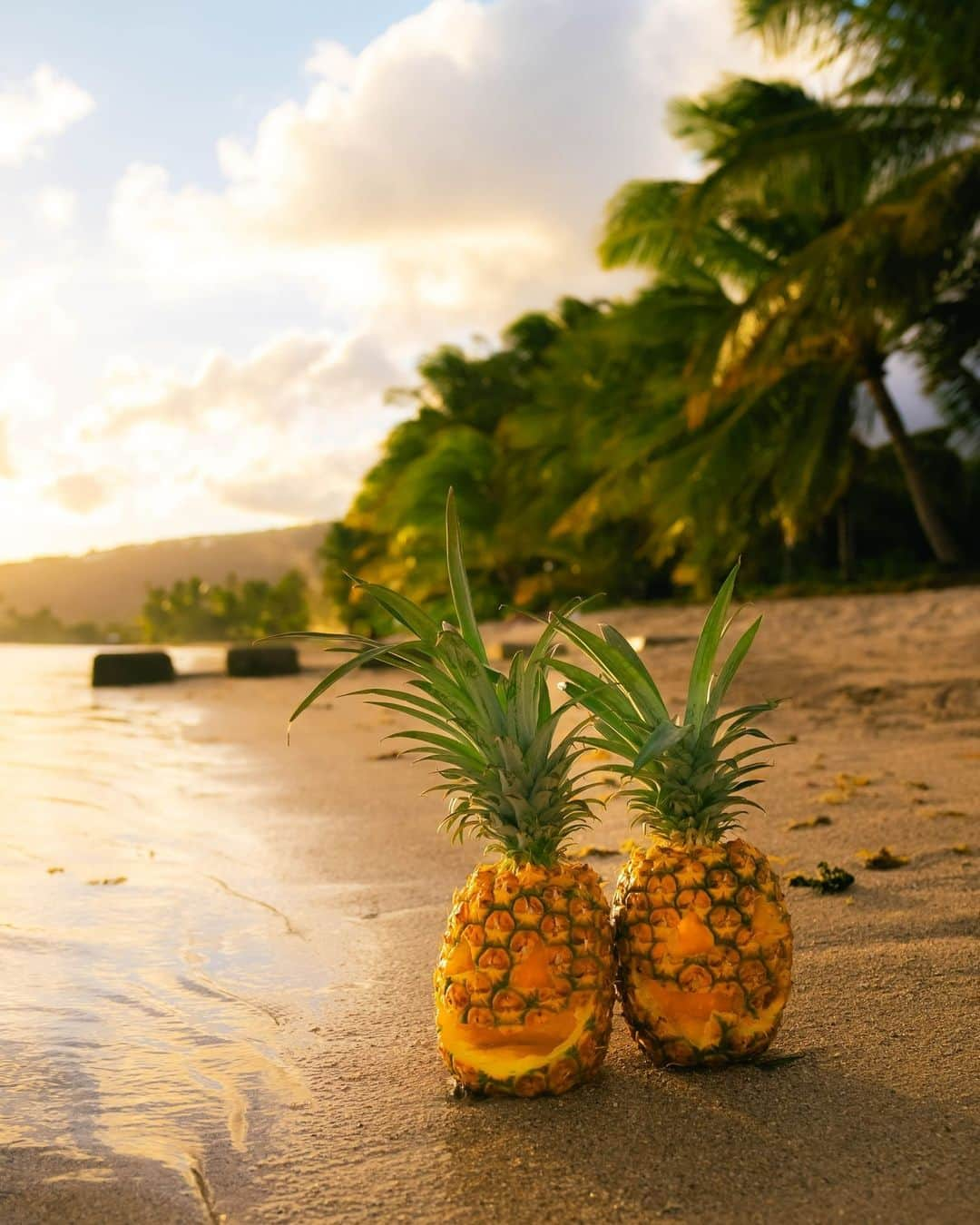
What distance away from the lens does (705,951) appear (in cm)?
212

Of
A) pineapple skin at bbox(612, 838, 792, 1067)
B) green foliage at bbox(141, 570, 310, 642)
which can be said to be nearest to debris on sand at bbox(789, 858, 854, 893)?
pineapple skin at bbox(612, 838, 792, 1067)

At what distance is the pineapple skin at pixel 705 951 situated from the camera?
212 cm

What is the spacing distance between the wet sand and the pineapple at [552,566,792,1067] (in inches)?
5.3

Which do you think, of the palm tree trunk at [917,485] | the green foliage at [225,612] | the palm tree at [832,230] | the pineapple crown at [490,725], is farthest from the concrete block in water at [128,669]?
the green foliage at [225,612]

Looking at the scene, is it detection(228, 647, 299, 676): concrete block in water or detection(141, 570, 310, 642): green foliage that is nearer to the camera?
detection(228, 647, 299, 676): concrete block in water

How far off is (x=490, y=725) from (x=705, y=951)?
57 centimetres

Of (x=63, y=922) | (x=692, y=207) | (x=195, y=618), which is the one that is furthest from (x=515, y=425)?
(x=195, y=618)

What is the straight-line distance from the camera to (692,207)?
1384cm

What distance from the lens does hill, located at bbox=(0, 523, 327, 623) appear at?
91.9m

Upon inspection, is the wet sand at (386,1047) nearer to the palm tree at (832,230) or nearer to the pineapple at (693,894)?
the pineapple at (693,894)

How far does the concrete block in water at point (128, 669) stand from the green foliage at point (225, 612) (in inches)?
1052

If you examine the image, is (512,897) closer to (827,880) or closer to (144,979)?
(144,979)

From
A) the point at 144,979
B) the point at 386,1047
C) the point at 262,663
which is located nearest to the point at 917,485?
the point at 262,663

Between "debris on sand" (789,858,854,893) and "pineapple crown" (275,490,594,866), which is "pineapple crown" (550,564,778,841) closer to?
"pineapple crown" (275,490,594,866)
